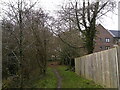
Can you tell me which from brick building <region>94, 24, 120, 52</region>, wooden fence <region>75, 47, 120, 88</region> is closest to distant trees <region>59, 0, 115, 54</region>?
wooden fence <region>75, 47, 120, 88</region>

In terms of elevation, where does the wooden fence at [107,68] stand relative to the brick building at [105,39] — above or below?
below

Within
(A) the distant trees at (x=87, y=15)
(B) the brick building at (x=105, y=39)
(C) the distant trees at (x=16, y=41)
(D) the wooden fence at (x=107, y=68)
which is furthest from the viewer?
(B) the brick building at (x=105, y=39)

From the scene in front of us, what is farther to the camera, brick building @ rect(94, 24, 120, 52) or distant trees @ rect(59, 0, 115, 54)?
brick building @ rect(94, 24, 120, 52)

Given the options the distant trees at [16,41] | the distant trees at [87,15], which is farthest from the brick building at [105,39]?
the distant trees at [16,41]

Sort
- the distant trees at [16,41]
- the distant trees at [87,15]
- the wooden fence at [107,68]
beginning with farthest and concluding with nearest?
the distant trees at [87,15]
the distant trees at [16,41]
the wooden fence at [107,68]

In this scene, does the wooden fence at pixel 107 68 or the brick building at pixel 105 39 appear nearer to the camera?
the wooden fence at pixel 107 68

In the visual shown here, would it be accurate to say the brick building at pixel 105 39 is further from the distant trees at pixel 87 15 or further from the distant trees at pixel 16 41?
the distant trees at pixel 16 41

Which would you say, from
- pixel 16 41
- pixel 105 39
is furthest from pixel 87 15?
pixel 105 39

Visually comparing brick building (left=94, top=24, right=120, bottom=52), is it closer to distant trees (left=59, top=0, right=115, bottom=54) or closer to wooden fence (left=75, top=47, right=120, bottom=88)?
distant trees (left=59, top=0, right=115, bottom=54)

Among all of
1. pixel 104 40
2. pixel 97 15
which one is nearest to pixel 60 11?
pixel 97 15

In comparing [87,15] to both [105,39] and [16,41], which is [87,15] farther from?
[105,39]

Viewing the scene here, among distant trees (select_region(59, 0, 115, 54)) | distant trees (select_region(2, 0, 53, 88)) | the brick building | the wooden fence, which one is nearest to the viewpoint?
the wooden fence

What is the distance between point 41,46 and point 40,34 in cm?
125

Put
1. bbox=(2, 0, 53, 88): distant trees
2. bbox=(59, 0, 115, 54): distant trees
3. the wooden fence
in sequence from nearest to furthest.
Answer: the wooden fence → bbox=(2, 0, 53, 88): distant trees → bbox=(59, 0, 115, 54): distant trees
